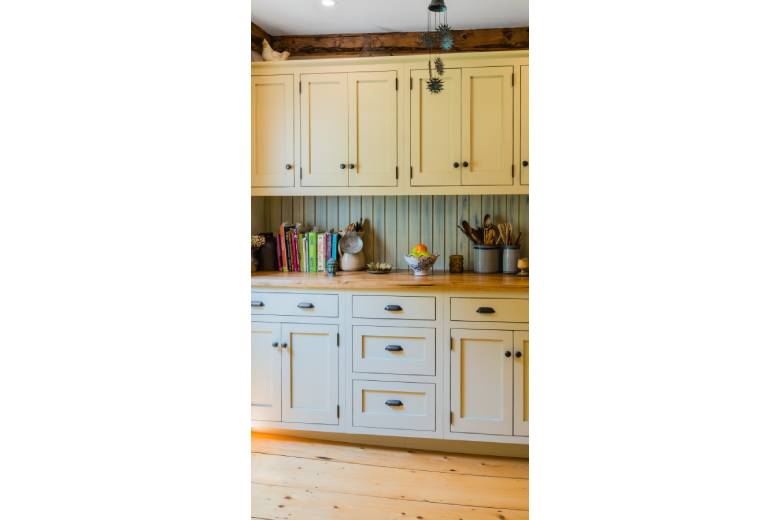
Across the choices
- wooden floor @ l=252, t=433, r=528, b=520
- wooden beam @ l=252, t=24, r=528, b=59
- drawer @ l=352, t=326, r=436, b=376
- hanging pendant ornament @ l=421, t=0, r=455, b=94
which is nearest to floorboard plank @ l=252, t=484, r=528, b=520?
wooden floor @ l=252, t=433, r=528, b=520

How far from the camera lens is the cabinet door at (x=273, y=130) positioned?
3377 millimetres

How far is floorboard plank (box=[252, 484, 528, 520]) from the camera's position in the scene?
230 cm

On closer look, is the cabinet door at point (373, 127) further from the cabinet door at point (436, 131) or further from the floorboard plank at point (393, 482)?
the floorboard plank at point (393, 482)

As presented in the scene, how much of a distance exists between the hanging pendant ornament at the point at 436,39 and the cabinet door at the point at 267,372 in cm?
158

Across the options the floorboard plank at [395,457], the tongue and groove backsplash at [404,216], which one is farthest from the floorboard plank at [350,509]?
the tongue and groove backsplash at [404,216]

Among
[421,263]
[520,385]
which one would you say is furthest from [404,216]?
[520,385]

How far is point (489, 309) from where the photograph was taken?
2.87m
